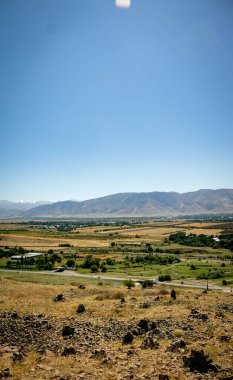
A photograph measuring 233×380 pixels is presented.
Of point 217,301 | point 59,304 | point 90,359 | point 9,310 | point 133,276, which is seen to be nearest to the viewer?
point 90,359

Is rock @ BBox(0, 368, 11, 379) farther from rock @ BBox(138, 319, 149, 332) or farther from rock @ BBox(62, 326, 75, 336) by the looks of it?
rock @ BBox(138, 319, 149, 332)

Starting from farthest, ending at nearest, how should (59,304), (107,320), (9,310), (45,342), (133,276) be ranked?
(133,276) < (59,304) < (9,310) < (107,320) < (45,342)

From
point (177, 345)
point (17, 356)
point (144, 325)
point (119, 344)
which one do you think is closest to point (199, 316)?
point (144, 325)

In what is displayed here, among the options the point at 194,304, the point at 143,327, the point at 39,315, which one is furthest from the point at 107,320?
the point at 194,304

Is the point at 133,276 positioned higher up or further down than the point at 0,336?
further down

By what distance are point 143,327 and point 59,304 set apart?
478 inches

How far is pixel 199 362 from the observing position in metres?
17.8

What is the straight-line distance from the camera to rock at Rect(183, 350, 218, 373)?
57.6 ft

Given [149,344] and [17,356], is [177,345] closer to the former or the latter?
[149,344]

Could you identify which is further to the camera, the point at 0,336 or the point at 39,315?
the point at 39,315

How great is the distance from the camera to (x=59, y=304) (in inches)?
1323

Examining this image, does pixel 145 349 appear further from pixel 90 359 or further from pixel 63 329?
pixel 63 329

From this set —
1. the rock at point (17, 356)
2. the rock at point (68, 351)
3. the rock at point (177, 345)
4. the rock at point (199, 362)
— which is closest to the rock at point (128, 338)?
the rock at point (177, 345)

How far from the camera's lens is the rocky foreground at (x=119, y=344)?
17688 millimetres
